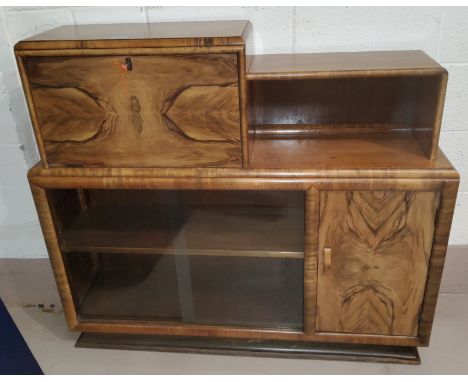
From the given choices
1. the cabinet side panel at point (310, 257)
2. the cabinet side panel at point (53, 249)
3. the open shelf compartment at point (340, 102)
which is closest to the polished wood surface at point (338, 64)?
the open shelf compartment at point (340, 102)

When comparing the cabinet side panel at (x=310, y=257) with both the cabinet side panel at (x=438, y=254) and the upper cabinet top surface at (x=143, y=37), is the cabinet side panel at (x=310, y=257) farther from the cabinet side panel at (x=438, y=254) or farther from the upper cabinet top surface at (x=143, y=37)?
the upper cabinet top surface at (x=143, y=37)

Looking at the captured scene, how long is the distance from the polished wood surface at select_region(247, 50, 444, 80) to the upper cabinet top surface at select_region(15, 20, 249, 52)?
0.10 meters

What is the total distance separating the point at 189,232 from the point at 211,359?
1.31 ft

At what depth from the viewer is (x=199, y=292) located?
138 centimetres

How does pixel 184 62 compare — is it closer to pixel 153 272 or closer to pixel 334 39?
pixel 334 39

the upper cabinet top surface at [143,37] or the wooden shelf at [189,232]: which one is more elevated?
the upper cabinet top surface at [143,37]

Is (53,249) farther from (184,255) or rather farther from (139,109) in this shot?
(139,109)

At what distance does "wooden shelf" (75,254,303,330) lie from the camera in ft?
4.36

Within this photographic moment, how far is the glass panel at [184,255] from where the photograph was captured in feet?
4.10

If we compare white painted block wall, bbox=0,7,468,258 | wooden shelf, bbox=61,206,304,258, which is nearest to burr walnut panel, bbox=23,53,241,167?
wooden shelf, bbox=61,206,304,258

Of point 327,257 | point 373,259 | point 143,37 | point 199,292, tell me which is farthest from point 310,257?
point 143,37

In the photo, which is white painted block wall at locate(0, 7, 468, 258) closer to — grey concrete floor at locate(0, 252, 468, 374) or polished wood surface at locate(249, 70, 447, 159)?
polished wood surface at locate(249, 70, 447, 159)

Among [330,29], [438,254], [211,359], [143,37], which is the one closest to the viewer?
[143,37]

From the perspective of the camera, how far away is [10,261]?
5.58 ft
